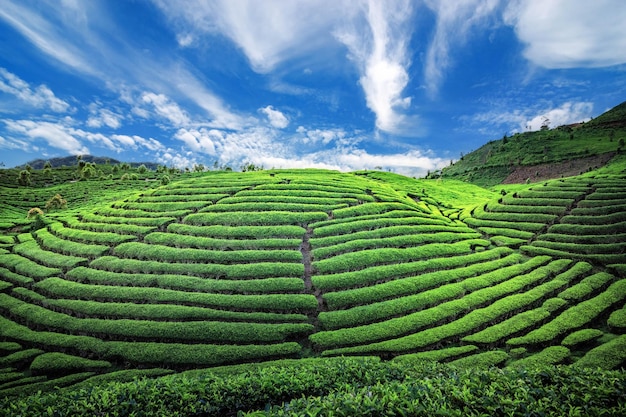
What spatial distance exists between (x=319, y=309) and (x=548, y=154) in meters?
101

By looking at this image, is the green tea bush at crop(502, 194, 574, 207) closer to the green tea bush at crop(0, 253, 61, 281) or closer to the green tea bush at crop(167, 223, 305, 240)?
the green tea bush at crop(167, 223, 305, 240)

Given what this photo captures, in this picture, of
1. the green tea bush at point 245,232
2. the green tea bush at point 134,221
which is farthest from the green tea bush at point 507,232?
the green tea bush at point 134,221

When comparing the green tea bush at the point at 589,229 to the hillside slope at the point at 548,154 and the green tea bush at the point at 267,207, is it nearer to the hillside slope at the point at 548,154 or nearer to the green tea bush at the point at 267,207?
the green tea bush at the point at 267,207

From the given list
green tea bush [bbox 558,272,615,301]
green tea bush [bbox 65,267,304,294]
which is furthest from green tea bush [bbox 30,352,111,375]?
green tea bush [bbox 558,272,615,301]

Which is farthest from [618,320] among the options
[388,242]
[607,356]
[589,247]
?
[388,242]

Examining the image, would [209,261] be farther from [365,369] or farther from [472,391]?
[472,391]

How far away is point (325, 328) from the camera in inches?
751

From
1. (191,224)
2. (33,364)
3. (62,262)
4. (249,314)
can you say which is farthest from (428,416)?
(62,262)

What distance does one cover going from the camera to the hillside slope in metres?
76.9

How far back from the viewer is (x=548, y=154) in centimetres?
8875

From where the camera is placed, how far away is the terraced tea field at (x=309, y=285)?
17.1 meters

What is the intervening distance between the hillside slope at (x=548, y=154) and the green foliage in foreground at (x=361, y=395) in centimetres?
7531

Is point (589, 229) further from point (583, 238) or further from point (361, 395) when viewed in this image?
point (361, 395)

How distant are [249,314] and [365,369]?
34.3ft
